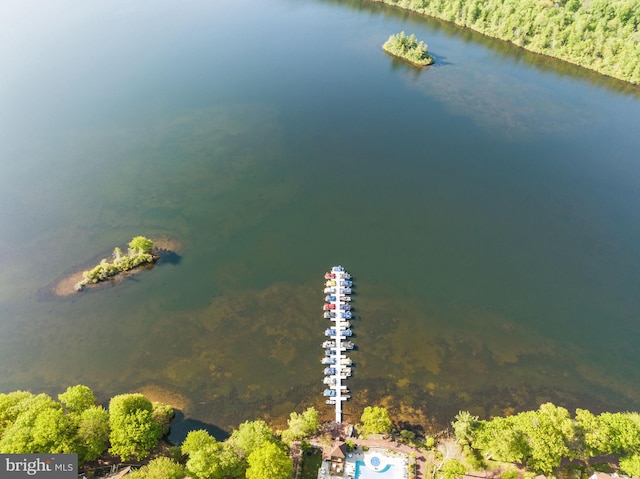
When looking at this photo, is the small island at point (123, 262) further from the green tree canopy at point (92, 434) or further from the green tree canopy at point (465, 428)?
the green tree canopy at point (465, 428)

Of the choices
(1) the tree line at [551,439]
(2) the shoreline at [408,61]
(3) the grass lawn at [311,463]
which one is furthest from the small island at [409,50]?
(3) the grass lawn at [311,463]

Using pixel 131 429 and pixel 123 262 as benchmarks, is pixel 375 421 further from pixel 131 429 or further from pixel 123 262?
pixel 123 262

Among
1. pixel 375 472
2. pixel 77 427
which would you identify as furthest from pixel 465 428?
pixel 77 427

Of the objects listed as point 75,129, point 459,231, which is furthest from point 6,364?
point 459,231

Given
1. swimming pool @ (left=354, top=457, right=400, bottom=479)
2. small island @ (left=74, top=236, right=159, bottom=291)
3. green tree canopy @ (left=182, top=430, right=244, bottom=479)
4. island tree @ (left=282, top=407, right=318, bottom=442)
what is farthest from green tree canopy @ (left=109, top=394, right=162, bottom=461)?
small island @ (left=74, top=236, right=159, bottom=291)

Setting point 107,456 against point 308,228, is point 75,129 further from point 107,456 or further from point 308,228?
point 107,456
